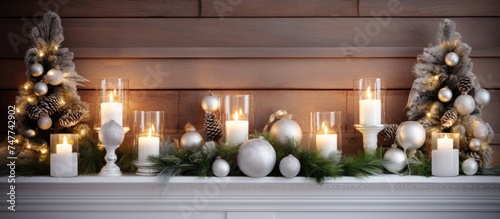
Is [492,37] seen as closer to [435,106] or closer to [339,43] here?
[435,106]

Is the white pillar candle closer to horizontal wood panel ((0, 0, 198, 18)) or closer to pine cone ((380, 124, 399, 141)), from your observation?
pine cone ((380, 124, 399, 141))

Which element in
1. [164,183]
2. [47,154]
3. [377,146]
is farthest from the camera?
[377,146]

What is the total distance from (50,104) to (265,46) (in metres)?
0.69

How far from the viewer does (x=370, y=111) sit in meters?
1.53

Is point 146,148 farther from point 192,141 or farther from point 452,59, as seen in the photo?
point 452,59

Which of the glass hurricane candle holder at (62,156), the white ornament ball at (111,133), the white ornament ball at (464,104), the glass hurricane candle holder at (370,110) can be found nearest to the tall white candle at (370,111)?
the glass hurricane candle holder at (370,110)

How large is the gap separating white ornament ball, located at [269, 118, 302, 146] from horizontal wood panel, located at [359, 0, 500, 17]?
0.47 meters

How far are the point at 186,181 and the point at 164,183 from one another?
2.4 inches

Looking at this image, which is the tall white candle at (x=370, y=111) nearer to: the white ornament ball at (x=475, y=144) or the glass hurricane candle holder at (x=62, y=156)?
the white ornament ball at (x=475, y=144)

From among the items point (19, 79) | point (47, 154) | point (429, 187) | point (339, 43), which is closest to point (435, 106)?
point (429, 187)

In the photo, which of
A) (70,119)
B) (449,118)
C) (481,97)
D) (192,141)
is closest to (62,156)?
(70,119)

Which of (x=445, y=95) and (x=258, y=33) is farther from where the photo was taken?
(x=258, y=33)

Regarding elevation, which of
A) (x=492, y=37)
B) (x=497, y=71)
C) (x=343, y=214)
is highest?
(x=492, y=37)

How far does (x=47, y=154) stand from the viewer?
1.54 meters
